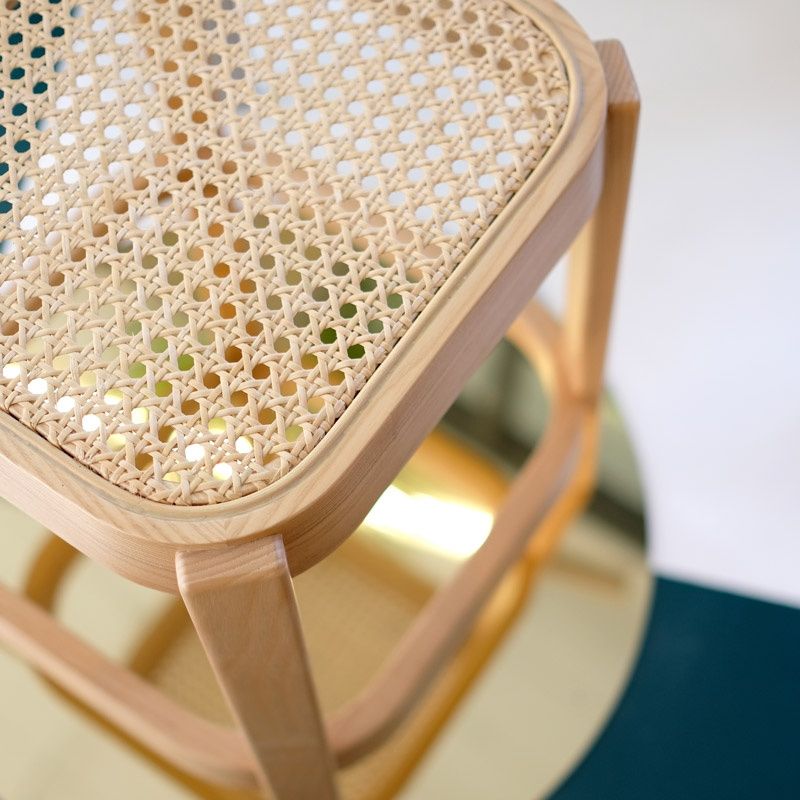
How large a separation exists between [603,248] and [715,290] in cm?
41

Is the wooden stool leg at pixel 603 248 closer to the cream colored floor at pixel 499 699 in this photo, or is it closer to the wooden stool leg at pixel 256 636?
the cream colored floor at pixel 499 699

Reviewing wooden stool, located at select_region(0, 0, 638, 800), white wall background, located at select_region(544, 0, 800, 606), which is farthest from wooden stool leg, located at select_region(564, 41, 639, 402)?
white wall background, located at select_region(544, 0, 800, 606)

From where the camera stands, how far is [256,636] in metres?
0.42

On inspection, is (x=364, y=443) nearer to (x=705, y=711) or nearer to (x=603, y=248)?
(x=603, y=248)

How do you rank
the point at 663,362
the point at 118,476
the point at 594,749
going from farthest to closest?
the point at 663,362
the point at 594,749
the point at 118,476

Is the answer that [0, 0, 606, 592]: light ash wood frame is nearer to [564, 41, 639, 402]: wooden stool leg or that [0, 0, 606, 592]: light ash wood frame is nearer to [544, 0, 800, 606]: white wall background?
[564, 41, 639, 402]: wooden stool leg

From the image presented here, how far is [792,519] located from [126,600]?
1.96ft

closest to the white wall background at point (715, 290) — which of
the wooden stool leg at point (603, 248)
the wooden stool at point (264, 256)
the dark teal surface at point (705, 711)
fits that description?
the dark teal surface at point (705, 711)

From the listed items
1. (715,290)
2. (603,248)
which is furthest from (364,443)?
(715,290)

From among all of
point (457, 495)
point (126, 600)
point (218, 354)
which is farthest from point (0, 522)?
point (218, 354)

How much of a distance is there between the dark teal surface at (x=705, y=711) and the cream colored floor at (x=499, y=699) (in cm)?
2

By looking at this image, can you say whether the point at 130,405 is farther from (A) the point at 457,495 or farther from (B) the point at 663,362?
(B) the point at 663,362

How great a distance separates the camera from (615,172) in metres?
0.57

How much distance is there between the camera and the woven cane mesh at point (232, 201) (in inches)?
17.1
